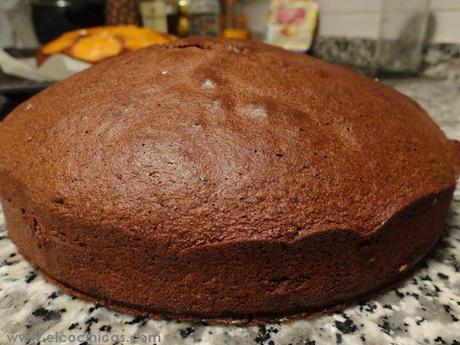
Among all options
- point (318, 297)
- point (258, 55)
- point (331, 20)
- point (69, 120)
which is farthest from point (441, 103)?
point (69, 120)

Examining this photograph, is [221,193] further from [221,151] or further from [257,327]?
[257,327]

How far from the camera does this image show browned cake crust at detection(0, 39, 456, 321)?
483 mm

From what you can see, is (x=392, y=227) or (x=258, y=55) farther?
(x=258, y=55)

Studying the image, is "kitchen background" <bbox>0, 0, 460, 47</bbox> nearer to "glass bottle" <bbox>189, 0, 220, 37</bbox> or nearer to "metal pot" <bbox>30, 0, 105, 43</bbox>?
"glass bottle" <bbox>189, 0, 220, 37</bbox>

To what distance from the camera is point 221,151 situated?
0.50m

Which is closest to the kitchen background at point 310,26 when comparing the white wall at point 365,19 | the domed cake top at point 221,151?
the white wall at point 365,19

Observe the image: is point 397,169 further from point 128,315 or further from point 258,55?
point 128,315

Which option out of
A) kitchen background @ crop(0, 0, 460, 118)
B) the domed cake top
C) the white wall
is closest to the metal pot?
kitchen background @ crop(0, 0, 460, 118)

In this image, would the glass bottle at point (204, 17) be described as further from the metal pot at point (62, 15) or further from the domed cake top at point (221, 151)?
the domed cake top at point (221, 151)

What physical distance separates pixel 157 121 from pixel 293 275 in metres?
0.24

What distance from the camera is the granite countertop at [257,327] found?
1.63 ft

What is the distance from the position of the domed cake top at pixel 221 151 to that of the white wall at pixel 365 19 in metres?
1.23

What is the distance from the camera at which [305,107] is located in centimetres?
57

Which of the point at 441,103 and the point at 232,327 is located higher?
the point at 232,327
